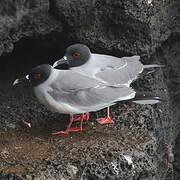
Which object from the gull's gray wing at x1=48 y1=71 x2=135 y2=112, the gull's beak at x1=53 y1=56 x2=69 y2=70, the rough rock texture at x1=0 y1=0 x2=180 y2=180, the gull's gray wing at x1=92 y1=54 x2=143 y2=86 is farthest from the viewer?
the gull's beak at x1=53 y1=56 x2=69 y2=70

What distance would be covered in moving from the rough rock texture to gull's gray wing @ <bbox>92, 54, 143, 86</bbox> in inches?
9.6

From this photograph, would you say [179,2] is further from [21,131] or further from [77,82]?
[21,131]

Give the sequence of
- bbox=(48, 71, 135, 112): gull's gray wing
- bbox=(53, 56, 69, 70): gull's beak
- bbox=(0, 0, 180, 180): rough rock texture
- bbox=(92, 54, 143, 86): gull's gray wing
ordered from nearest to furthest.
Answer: bbox=(0, 0, 180, 180): rough rock texture, bbox=(48, 71, 135, 112): gull's gray wing, bbox=(92, 54, 143, 86): gull's gray wing, bbox=(53, 56, 69, 70): gull's beak

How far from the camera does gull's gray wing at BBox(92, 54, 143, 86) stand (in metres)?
3.69

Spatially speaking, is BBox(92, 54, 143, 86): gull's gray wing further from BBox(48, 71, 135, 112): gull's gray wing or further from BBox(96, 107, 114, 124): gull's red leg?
BBox(96, 107, 114, 124): gull's red leg

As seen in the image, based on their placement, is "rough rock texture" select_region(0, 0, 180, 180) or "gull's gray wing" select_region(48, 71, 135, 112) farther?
"gull's gray wing" select_region(48, 71, 135, 112)

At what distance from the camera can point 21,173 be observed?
3.09 metres

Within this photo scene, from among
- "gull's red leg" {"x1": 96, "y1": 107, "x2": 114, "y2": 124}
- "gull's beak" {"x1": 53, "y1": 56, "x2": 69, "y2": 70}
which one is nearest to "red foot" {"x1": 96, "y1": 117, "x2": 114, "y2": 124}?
"gull's red leg" {"x1": 96, "y1": 107, "x2": 114, "y2": 124}

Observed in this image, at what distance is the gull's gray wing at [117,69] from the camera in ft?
12.1

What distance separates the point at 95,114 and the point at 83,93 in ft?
1.48

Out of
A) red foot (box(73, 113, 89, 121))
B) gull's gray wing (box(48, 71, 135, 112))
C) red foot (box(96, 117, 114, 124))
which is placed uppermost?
gull's gray wing (box(48, 71, 135, 112))

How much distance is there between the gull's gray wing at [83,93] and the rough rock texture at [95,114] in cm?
23

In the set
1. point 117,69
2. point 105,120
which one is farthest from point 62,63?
point 105,120

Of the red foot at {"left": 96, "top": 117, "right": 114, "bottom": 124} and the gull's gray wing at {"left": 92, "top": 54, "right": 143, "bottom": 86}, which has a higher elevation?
the gull's gray wing at {"left": 92, "top": 54, "right": 143, "bottom": 86}
